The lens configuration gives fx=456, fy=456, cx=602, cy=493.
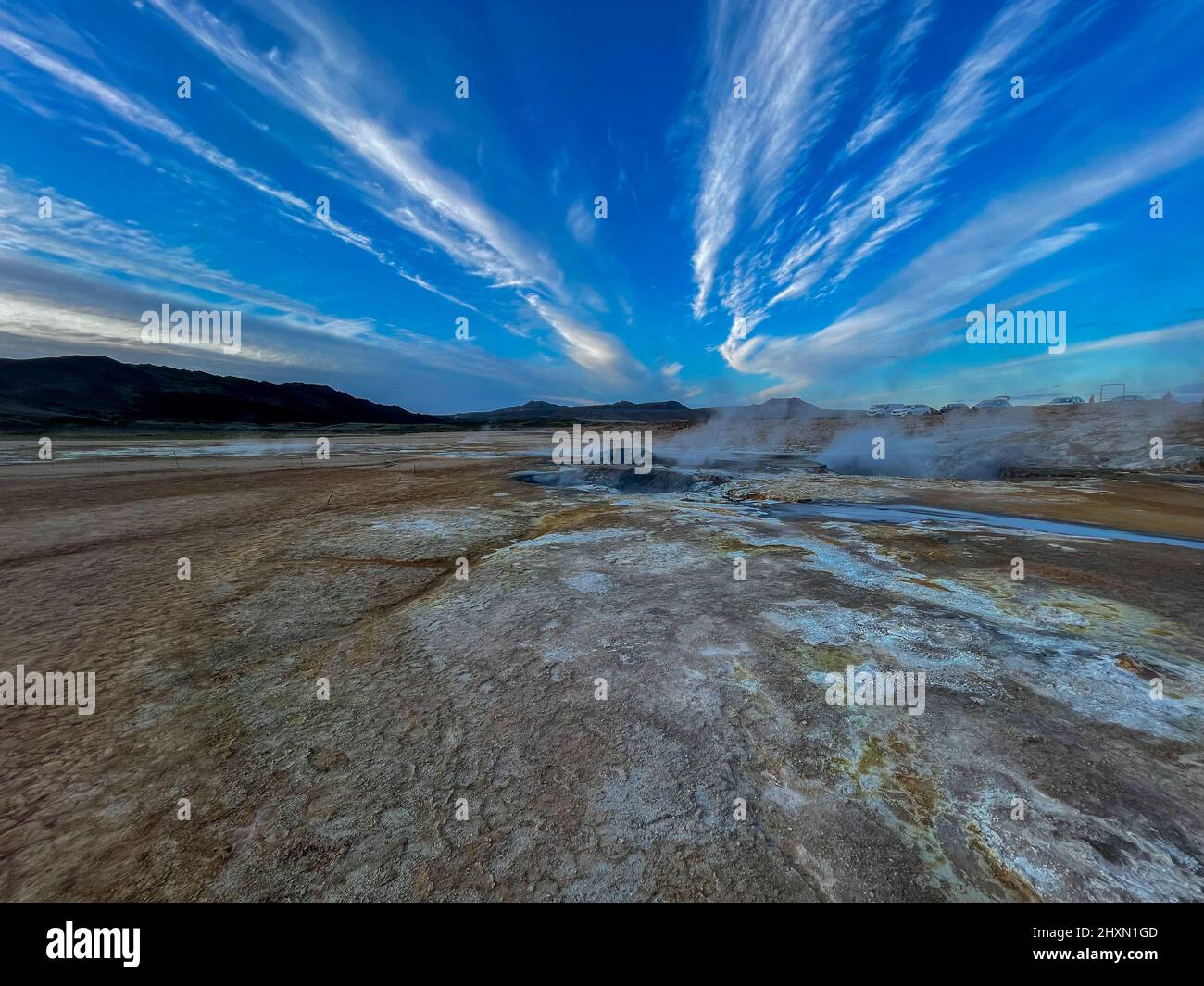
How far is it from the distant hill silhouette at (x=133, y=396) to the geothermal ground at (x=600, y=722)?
260 ft

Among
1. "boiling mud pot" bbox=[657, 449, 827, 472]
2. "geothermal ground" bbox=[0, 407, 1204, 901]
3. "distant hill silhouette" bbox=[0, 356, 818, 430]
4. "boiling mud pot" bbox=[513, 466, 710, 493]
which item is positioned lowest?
"geothermal ground" bbox=[0, 407, 1204, 901]

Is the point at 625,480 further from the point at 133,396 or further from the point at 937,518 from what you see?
the point at 133,396

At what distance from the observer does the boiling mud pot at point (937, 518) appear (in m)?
8.35

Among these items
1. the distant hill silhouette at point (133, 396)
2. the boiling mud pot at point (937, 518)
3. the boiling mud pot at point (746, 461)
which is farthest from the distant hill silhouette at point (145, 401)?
the boiling mud pot at point (937, 518)

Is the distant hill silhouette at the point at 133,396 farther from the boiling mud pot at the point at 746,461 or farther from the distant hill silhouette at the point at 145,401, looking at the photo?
the boiling mud pot at the point at 746,461

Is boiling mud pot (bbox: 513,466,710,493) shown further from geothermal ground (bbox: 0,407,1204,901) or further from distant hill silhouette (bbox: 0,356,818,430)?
distant hill silhouette (bbox: 0,356,818,430)

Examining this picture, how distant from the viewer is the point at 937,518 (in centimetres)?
988

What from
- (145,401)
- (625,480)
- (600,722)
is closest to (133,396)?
(145,401)

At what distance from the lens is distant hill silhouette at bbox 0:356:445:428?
7756cm

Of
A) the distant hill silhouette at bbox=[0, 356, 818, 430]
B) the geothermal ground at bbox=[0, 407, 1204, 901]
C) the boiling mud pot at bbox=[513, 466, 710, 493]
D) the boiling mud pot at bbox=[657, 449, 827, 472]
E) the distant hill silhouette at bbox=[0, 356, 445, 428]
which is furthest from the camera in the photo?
the distant hill silhouette at bbox=[0, 356, 445, 428]

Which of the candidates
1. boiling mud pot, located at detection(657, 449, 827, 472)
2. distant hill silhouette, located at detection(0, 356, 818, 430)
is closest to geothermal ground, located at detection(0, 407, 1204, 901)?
boiling mud pot, located at detection(657, 449, 827, 472)

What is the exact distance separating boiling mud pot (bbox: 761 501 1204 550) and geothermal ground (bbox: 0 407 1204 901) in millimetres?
1101
